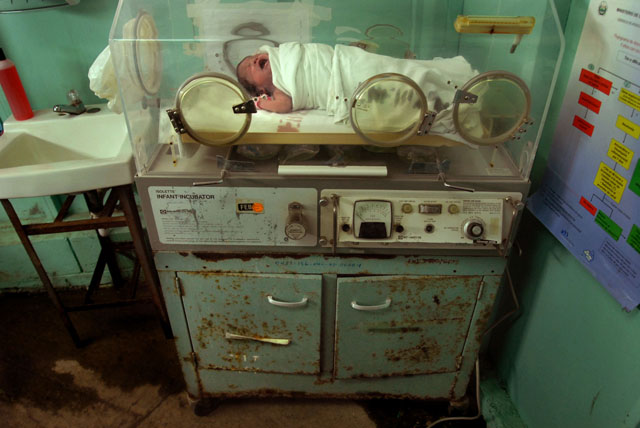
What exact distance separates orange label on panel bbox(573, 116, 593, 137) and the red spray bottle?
170 centimetres

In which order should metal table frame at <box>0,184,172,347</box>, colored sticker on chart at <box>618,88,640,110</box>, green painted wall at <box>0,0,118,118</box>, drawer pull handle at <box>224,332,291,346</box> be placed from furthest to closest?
green painted wall at <box>0,0,118,118</box> → metal table frame at <box>0,184,172,347</box> → drawer pull handle at <box>224,332,291,346</box> → colored sticker on chart at <box>618,88,640,110</box>

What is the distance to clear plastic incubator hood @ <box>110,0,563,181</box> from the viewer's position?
0.96 m

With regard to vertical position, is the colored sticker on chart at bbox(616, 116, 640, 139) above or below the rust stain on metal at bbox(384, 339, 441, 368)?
above

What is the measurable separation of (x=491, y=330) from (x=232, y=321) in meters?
0.93

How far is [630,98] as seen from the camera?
0.92 metres

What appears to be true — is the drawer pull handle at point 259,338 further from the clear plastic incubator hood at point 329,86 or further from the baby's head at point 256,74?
the baby's head at point 256,74

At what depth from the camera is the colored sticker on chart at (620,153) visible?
3.05ft

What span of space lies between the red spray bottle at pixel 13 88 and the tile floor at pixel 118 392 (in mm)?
924

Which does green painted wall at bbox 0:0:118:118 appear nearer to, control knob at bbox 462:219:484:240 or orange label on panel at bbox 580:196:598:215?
control knob at bbox 462:219:484:240

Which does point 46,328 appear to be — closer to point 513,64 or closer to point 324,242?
point 324,242

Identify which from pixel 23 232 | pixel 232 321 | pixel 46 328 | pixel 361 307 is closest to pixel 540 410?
pixel 361 307

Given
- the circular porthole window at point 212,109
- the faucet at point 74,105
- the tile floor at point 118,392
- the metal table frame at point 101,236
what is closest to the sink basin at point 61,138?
the faucet at point 74,105

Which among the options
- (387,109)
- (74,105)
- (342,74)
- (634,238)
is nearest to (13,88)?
(74,105)

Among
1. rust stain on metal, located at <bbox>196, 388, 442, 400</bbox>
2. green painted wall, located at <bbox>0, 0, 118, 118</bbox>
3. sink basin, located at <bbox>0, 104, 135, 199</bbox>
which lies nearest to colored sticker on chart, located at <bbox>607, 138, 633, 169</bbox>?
rust stain on metal, located at <bbox>196, 388, 442, 400</bbox>
